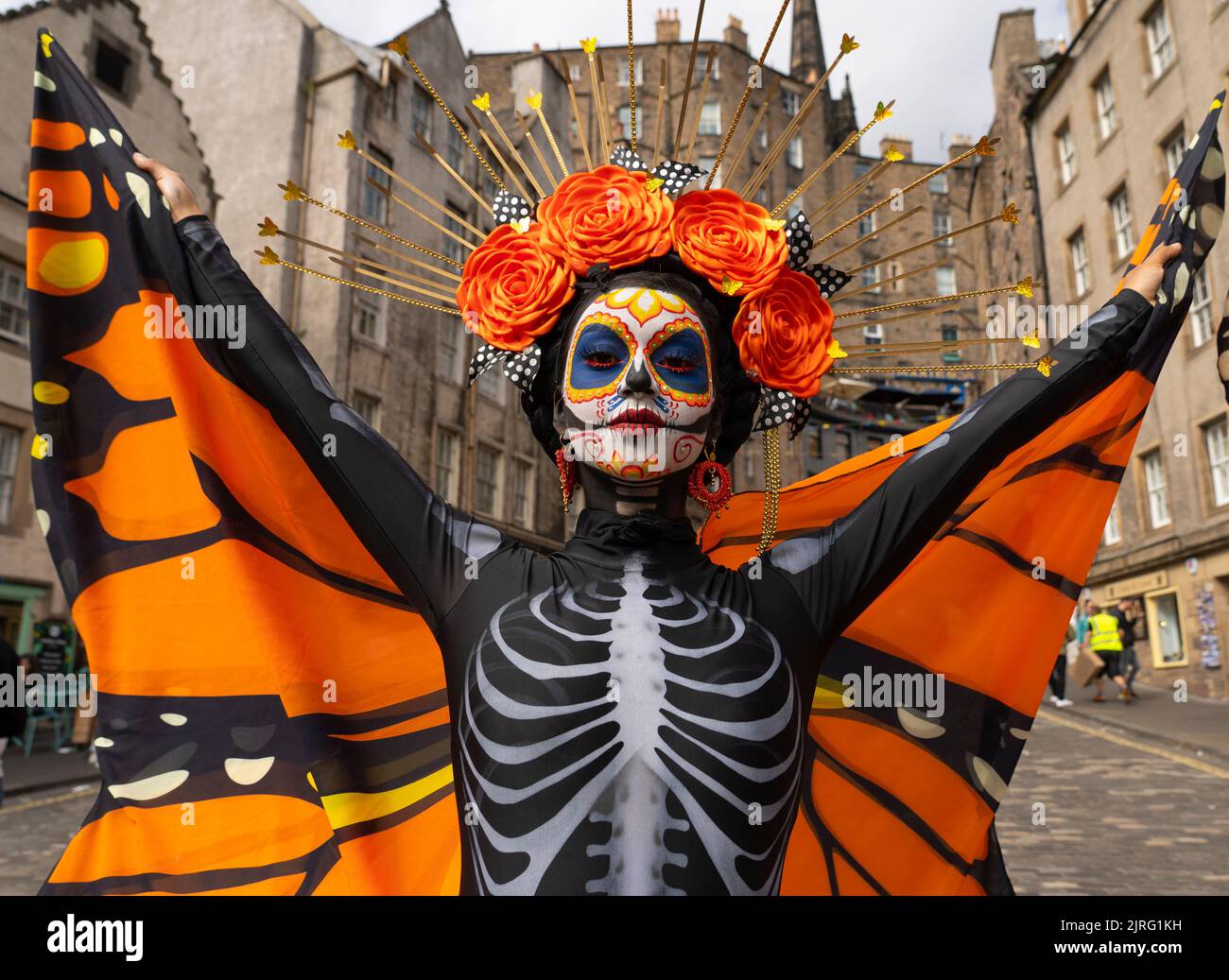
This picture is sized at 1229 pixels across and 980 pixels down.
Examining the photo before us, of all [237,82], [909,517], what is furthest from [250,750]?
[237,82]

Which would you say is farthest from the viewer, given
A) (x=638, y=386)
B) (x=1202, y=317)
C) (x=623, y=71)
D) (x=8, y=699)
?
(x=623, y=71)

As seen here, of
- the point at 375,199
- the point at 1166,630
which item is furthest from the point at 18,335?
the point at 1166,630

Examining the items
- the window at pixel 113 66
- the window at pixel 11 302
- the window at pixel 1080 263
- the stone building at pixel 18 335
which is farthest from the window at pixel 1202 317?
the window at pixel 11 302

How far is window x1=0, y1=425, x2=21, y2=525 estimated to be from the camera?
13484 millimetres

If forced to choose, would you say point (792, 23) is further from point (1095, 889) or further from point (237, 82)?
point (1095, 889)

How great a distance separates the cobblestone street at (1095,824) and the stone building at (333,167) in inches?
410

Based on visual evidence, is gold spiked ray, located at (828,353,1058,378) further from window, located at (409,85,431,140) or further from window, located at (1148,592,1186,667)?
window, located at (409,85,431,140)

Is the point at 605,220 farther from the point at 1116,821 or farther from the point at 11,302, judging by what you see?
the point at 11,302

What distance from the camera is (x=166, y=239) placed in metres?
2.33

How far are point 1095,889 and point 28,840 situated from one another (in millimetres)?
7300

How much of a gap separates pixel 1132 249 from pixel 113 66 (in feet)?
62.9

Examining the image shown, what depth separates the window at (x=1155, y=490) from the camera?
61.8 feet

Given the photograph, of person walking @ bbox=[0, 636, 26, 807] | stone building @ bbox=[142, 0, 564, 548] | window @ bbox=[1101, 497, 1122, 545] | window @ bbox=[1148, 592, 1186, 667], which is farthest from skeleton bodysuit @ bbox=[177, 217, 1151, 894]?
window @ bbox=[1101, 497, 1122, 545]

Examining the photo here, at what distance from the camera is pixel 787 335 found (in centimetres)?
238
